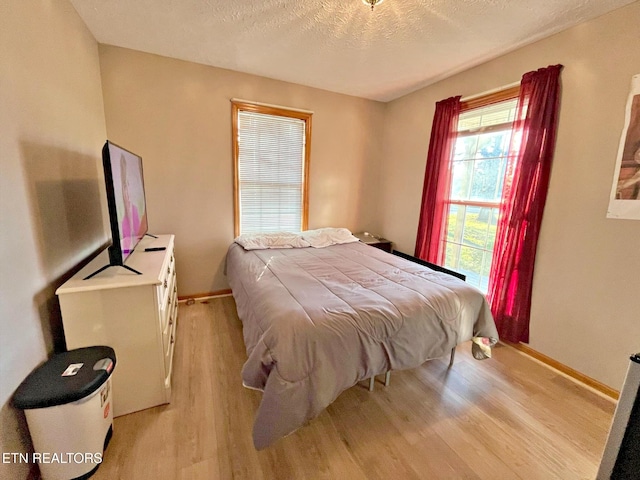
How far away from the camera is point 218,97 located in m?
2.91

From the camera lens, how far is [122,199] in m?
1.58

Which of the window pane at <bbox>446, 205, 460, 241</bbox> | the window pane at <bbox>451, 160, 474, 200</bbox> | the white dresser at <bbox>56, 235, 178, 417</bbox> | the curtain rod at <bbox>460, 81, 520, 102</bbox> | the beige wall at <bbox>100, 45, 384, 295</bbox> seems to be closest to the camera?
the white dresser at <bbox>56, 235, 178, 417</bbox>

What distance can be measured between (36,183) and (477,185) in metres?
3.38

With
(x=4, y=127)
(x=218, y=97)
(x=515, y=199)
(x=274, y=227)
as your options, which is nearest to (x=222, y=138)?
(x=218, y=97)

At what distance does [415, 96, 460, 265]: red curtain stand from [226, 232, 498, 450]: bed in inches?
39.9

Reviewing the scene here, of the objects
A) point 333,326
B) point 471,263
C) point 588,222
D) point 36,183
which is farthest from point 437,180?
point 36,183

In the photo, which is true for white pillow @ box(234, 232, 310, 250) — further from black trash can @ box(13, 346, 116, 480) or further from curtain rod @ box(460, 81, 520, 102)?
curtain rod @ box(460, 81, 520, 102)

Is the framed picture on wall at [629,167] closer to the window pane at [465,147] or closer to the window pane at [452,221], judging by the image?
the window pane at [465,147]

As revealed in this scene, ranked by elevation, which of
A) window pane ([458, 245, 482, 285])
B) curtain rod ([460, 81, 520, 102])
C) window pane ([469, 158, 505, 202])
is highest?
curtain rod ([460, 81, 520, 102])

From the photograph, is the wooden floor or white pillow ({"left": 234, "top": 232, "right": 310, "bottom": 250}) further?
white pillow ({"left": 234, "top": 232, "right": 310, "bottom": 250})

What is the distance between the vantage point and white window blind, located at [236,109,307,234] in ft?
10.3

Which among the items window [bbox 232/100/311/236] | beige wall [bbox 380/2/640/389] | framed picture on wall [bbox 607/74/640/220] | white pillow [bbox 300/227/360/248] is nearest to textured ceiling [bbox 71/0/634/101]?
beige wall [bbox 380/2/640/389]

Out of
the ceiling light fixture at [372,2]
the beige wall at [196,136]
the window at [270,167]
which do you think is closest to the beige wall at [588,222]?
the ceiling light fixture at [372,2]

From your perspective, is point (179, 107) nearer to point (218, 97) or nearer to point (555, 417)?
point (218, 97)
